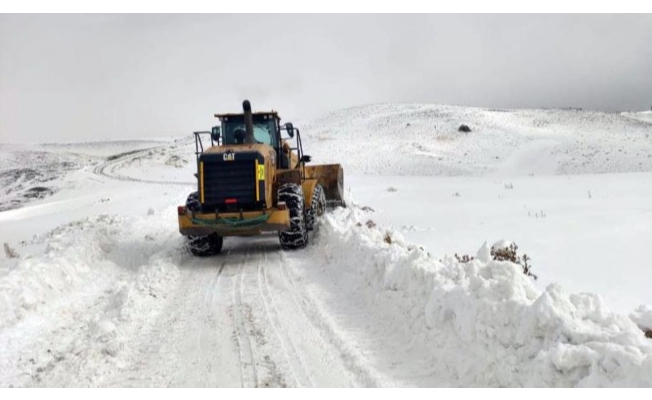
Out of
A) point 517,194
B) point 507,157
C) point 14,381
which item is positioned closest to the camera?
point 14,381

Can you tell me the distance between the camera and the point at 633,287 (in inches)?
272

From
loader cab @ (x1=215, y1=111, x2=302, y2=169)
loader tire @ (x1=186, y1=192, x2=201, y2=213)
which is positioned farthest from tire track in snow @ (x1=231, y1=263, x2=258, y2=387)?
loader cab @ (x1=215, y1=111, x2=302, y2=169)

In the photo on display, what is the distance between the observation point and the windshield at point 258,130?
42.8 ft

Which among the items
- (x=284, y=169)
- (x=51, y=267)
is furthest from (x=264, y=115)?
(x=51, y=267)

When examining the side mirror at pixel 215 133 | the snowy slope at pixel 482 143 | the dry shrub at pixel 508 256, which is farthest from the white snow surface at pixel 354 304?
the snowy slope at pixel 482 143

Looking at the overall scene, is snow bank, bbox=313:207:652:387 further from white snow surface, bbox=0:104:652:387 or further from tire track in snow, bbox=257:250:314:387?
tire track in snow, bbox=257:250:314:387

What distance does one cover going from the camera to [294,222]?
11.4 meters

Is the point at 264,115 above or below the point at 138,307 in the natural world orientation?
above

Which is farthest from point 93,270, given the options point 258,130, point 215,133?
point 258,130

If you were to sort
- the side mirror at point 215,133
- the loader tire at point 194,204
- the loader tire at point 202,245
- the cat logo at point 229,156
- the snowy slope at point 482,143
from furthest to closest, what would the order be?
the snowy slope at point 482,143 → the side mirror at point 215,133 → the loader tire at point 202,245 → the loader tire at point 194,204 → the cat logo at point 229,156

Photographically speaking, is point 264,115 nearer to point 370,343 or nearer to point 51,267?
point 51,267

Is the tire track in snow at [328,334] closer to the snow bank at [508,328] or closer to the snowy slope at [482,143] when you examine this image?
the snow bank at [508,328]

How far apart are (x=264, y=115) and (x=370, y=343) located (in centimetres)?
819

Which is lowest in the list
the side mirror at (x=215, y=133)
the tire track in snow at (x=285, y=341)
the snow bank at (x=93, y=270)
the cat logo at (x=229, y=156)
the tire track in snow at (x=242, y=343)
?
the tire track in snow at (x=242, y=343)
